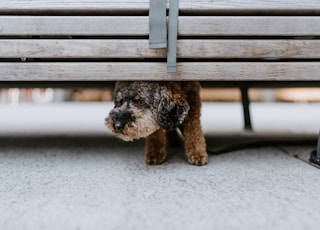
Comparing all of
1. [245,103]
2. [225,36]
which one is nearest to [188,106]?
[225,36]

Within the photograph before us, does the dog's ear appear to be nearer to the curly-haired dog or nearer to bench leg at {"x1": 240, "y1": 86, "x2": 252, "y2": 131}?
the curly-haired dog

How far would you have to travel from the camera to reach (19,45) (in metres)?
0.95

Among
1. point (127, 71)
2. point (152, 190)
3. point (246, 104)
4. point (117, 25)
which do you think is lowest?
point (152, 190)

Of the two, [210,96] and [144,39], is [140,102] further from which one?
[210,96]

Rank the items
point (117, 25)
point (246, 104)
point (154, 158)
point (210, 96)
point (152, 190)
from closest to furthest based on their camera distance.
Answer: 1. point (152, 190)
2. point (117, 25)
3. point (154, 158)
4. point (246, 104)
5. point (210, 96)

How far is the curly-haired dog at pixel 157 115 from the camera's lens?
95cm

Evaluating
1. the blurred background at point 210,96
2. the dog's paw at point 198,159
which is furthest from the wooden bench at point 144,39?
the blurred background at point 210,96

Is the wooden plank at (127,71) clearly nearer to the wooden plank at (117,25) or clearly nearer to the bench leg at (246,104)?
the wooden plank at (117,25)

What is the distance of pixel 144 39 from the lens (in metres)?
0.95

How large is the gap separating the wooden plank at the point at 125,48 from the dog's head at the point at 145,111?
107 millimetres

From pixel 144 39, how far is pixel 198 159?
1.35 feet

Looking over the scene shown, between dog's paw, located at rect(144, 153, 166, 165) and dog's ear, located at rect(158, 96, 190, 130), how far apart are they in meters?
0.12

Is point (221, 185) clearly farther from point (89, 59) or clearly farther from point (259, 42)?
point (89, 59)

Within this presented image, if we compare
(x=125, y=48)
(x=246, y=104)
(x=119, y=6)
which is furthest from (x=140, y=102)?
(x=246, y=104)
